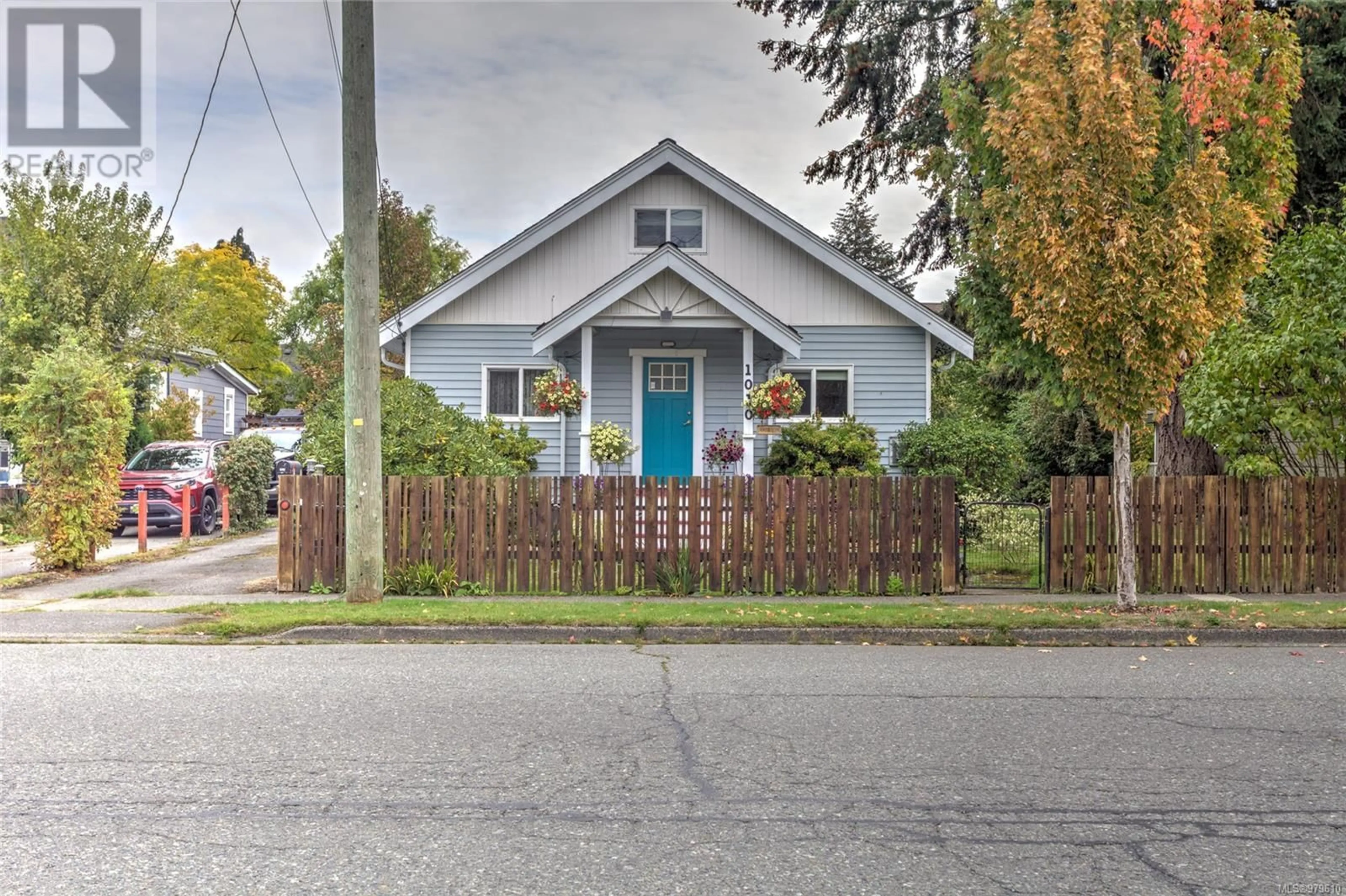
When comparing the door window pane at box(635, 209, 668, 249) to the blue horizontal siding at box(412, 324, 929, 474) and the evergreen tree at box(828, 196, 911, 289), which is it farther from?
the evergreen tree at box(828, 196, 911, 289)

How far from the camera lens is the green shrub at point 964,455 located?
17.9m

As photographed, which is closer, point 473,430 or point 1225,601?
point 1225,601

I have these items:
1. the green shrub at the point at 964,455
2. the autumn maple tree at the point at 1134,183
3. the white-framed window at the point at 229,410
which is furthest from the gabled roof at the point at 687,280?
the white-framed window at the point at 229,410

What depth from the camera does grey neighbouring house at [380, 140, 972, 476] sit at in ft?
63.3

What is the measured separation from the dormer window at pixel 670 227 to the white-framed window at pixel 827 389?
3.10 m

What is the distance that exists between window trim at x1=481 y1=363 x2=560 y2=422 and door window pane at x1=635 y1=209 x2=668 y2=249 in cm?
310

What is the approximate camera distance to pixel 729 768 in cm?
534

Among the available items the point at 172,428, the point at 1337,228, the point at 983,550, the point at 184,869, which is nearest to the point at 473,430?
the point at 983,550

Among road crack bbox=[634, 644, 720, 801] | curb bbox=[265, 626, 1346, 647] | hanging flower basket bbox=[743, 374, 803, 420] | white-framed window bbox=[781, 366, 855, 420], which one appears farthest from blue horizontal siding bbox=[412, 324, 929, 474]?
road crack bbox=[634, 644, 720, 801]

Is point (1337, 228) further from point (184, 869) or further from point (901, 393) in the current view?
point (184, 869)

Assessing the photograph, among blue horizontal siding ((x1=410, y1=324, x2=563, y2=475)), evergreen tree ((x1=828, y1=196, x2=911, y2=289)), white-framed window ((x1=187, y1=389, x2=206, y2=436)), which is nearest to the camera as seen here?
blue horizontal siding ((x1=410, y1=324, x2=563, y2=475))

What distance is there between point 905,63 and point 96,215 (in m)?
19.2

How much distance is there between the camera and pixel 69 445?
44.4 feet

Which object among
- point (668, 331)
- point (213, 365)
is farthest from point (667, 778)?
point (213, 365)
